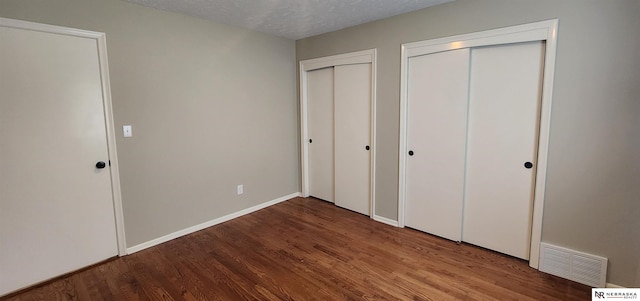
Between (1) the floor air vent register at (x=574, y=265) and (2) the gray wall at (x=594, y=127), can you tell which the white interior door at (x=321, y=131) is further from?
(1) the floor air vent register at (x=574, y=265)

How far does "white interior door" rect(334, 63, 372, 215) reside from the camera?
11.0 feet

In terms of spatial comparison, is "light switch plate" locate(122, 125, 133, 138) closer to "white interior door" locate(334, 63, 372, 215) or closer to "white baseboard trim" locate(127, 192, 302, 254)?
"white baseboard trim" locate(127, 192, 302, 254)

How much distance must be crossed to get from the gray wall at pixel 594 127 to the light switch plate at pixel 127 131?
3278 mm

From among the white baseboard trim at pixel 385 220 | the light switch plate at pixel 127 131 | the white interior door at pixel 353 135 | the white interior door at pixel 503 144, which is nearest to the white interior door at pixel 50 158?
the light switch plate at pixel 127 131

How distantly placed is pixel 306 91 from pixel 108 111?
2357 mm

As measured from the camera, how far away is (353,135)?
11.6ft

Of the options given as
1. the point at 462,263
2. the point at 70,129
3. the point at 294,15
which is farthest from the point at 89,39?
the point at 462,263

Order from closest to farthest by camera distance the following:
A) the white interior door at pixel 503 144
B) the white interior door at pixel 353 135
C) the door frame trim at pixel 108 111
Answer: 1. the door frame trim at pixel 108 111
2. the white interior door at pixel 503 144
3. the white interior door at pixel 353 135

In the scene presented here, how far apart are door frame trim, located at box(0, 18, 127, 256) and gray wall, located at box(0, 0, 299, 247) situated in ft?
0.14

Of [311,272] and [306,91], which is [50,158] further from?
[306,91]

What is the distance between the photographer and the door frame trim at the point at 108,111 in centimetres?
214

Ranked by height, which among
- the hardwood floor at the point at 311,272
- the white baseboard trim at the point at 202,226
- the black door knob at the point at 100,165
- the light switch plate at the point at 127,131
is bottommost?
the hardwood floor at the point at 311,272

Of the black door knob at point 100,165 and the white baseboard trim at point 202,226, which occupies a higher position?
the black door knob at point 100,165

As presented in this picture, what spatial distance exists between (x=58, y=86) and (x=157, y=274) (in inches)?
66.6
